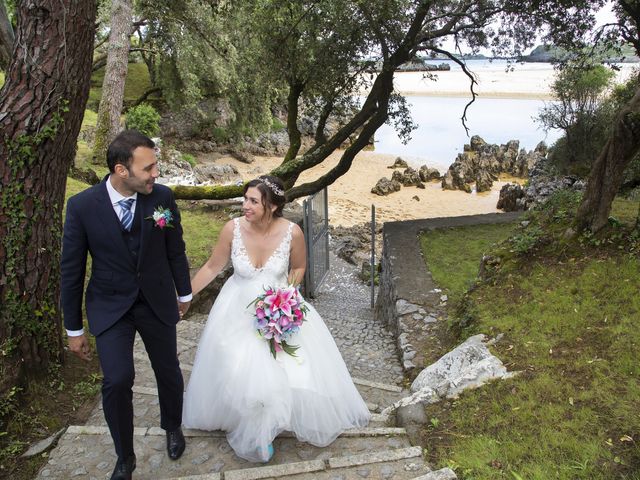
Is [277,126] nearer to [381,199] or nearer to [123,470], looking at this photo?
[381,199]

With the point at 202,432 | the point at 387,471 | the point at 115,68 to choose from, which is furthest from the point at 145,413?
the point at 115,68

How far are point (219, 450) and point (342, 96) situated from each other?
1071 centimetres

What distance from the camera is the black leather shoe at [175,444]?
3.33m

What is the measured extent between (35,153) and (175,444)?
7.58 feet

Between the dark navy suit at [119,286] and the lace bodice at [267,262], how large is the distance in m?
0.67

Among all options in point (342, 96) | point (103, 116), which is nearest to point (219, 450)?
point (342, 96)

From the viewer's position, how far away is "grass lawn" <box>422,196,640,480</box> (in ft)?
9.54

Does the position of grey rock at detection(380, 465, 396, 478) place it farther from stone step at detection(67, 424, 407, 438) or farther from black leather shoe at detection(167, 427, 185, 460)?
black leather shoe at detection(167, 427, 185, 460)

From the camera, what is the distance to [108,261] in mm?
2990

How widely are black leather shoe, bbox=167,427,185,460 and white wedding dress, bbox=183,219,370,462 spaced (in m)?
0.21

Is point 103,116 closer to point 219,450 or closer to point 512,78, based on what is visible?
point 219,450

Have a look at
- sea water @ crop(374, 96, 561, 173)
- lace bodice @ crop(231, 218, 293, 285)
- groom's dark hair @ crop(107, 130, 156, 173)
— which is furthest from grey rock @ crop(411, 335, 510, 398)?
sea water @ crop(374, 96, 561, 173)

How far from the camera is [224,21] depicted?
17656mm

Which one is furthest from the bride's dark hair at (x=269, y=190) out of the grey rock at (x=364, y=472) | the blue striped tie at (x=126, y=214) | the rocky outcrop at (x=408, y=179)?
the rocky outcrop at (x=408, y=179)
